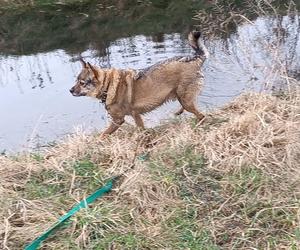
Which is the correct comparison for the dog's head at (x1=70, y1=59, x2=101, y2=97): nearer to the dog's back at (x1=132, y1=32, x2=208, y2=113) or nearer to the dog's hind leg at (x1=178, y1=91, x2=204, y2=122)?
the dog's back at (x1=132, y1=32, x2=208, y2=113)

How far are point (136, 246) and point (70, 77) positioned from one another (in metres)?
5.89

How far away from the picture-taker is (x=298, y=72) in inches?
331

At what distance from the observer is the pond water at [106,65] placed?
773 centimetres

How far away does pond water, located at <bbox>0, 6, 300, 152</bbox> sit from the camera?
7734 mm

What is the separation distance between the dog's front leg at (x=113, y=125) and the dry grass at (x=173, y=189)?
42 cm

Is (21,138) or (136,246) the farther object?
(21,138)

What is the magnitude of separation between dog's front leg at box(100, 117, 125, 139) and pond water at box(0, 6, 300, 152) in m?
0.31

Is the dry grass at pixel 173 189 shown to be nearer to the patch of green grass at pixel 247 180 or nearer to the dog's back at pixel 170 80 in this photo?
the patch of green grass at pixel 247 180

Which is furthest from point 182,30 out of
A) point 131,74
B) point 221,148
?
point 221,148

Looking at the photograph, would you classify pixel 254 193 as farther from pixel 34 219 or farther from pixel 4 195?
pixel 4 195

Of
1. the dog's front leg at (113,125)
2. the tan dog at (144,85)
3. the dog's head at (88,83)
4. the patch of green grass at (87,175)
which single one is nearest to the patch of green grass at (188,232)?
the patch of green grass at (87,175)

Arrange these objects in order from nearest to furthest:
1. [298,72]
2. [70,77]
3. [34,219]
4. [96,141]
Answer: [34,219], [96,141], [298,72], [70,77]

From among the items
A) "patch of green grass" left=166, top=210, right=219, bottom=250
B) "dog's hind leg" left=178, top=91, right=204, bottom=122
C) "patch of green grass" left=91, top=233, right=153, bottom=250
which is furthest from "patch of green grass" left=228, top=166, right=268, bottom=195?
"dog's hind leg" left=178, top=91, right=204, bottom=122

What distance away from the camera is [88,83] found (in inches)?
273
